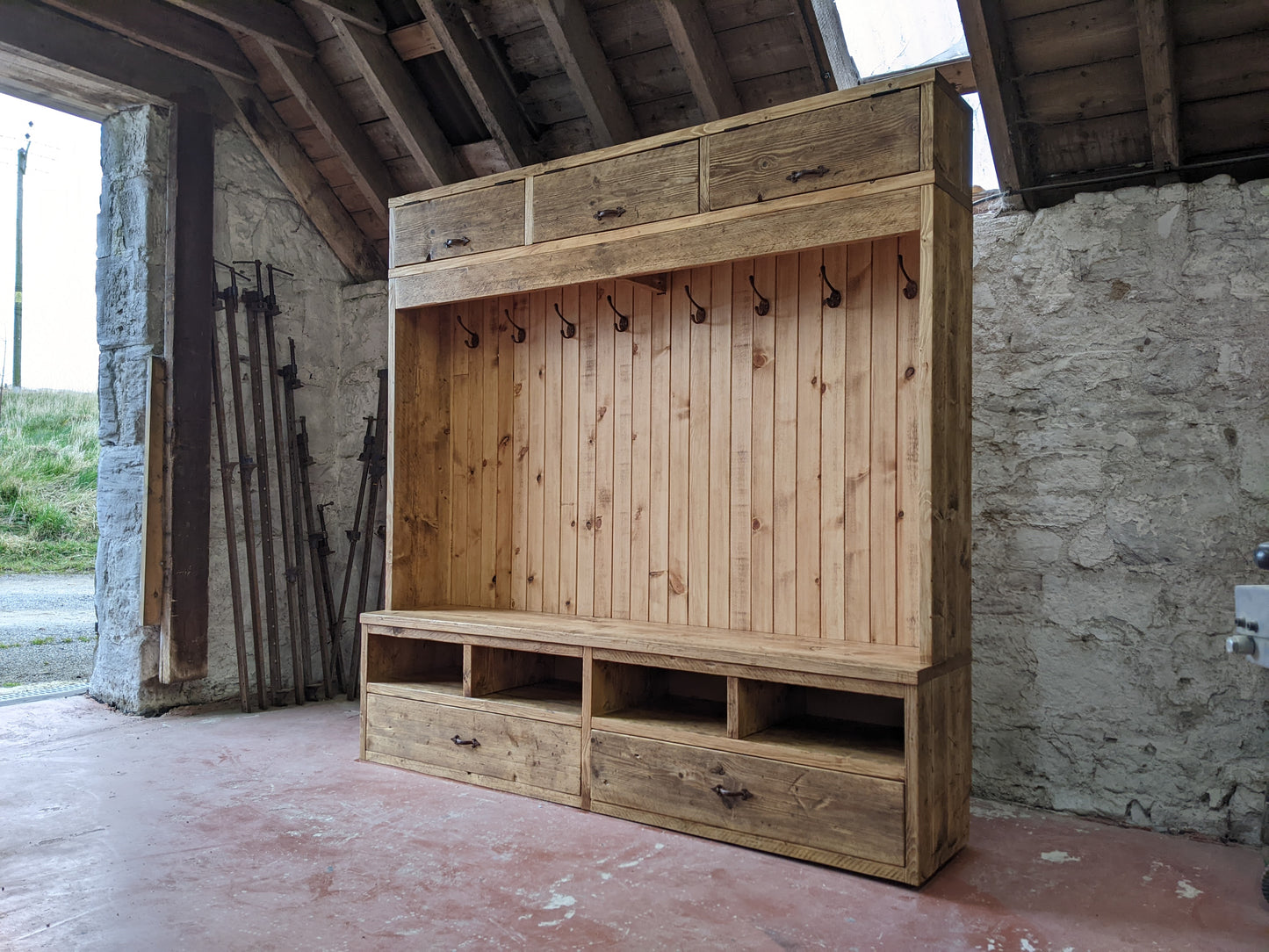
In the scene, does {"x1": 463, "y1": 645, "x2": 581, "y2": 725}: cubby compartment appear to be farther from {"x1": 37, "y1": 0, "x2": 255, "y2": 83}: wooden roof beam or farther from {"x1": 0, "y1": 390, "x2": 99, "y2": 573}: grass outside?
{"x1": 0, "y1": 390, "x2": 99, "y2": 573}: grass outside

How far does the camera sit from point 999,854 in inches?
95.0

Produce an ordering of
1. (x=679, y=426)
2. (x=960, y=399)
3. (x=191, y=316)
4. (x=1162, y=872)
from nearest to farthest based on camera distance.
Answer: (x=1162, y=872) → (x=960, y=399) → (x=679, y=426) → (x=191, y=316)

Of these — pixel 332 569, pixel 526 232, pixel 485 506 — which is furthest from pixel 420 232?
pixel 332 569

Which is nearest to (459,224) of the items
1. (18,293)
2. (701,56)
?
(701,56)

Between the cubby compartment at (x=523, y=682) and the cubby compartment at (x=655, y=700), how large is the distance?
100 millimetres

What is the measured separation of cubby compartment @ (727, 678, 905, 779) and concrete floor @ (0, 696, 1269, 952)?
10.8 inches

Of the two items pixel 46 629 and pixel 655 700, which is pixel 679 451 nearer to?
pixel 655 700

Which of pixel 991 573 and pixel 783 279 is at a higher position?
pixel 783 279

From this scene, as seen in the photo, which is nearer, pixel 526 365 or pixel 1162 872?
pixel 1162 872

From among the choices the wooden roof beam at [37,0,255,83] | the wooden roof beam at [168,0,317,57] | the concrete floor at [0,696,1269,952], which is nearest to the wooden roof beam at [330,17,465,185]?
the wooden roof beam at [168,0,317,57]

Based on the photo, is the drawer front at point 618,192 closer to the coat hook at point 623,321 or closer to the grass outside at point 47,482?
the coat hook at point 623,321

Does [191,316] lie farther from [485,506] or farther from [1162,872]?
[1162,872]

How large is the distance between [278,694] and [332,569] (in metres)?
0.62

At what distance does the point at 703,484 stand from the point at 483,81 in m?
1.70
